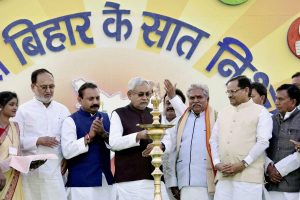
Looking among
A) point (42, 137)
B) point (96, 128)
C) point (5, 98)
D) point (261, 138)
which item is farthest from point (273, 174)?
point (5, 98)

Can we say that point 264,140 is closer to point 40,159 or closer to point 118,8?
point 40,159

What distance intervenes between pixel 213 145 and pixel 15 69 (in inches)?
103

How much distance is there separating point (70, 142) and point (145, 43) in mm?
2143

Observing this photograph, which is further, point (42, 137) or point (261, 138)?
point (42, 137)

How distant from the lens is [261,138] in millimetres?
6992

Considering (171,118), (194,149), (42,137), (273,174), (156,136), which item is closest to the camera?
(156,136)

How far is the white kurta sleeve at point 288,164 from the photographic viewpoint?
7.04m

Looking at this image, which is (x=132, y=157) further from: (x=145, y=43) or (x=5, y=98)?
(x=145, y=43)

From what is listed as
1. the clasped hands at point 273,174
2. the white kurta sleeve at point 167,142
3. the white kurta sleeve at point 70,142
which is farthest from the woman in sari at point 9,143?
the clasped hands at point 273,174

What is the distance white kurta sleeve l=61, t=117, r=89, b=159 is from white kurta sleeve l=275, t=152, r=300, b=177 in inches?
63.3

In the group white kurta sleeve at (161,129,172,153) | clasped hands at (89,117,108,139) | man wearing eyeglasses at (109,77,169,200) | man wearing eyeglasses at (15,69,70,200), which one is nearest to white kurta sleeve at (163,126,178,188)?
white kurta sleeve at (161,129,172,153)

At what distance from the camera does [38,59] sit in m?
8.92

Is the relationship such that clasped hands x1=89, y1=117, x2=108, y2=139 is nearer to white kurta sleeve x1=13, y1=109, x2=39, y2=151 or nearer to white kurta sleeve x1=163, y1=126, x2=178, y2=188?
white kurta sleeve x1=13, y1=109, x2=39, y2=151

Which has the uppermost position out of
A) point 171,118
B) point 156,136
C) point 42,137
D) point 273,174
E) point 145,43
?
point 145,43
